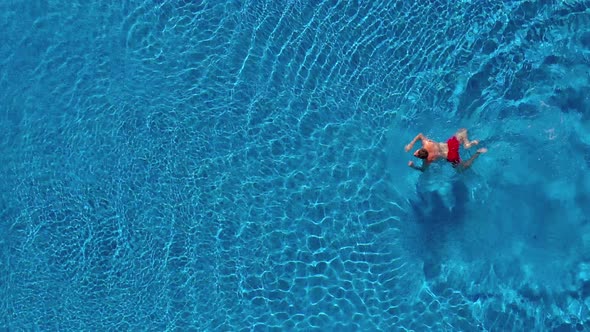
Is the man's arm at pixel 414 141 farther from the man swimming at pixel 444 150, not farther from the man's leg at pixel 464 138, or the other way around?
the man's leg at pixel 464 138

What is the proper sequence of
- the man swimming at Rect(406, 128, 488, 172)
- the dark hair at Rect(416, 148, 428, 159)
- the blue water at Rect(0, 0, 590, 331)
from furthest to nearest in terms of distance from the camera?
the blue water at Rect(0, 0, 590, 331)
the man swimming at Rect(406, 128, 488, 172)
the dark hair at Rect(416, 148, 428, 159)

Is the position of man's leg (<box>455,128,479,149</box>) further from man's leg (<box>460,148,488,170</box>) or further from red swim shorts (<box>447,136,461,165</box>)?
red swim shorts (<box>447,136,461,165</box>)

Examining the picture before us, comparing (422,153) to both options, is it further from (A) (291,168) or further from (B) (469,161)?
(A) (291,168)

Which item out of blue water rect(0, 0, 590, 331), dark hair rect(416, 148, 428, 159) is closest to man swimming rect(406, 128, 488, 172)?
dark hair rect(416, 148, 428, 159)

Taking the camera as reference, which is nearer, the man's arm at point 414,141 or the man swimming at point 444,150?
the man swimming at point 444,150

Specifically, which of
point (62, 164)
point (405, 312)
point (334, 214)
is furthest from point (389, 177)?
point (62, 164)

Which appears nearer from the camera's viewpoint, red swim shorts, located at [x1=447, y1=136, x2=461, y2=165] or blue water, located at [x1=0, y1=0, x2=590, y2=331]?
red swim shorts, located at [x1=447, y1=136, x2=461, y2=165]

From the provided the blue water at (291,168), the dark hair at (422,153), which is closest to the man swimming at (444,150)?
the dark hair at (422,153)
